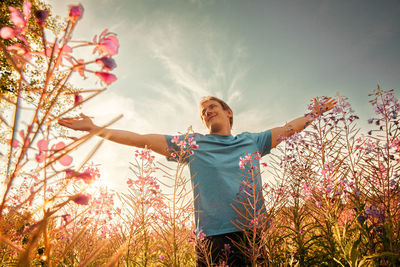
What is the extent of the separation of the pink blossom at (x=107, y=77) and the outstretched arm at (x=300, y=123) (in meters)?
2.35

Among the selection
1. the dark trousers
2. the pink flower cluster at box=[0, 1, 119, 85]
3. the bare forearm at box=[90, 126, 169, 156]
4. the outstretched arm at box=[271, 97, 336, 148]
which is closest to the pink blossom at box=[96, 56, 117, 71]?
the pink flower cluster at box=[0, 1, 119, 85]

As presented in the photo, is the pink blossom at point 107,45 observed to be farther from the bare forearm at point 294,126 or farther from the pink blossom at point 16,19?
the bare forearm at point 294,126

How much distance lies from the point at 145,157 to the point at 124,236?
0.97 metres

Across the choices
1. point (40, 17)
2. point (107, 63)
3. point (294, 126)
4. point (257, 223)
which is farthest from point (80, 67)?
point (294, 126)

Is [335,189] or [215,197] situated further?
[215,197]

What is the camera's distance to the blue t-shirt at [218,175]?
3125 millimetres

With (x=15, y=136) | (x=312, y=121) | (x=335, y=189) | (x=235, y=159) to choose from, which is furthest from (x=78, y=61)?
(x=235, y=159)

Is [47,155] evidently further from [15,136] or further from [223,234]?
[223,234]

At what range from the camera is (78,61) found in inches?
24.9

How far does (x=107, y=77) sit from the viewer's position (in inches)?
25.9

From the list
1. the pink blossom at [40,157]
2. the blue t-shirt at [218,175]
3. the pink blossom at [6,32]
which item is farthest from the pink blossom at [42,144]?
the blue t-shirt at [218,175]

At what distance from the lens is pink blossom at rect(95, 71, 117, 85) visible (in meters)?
0.65

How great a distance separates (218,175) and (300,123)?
1879mm

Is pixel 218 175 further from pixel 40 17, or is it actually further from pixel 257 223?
pixel 40 17
